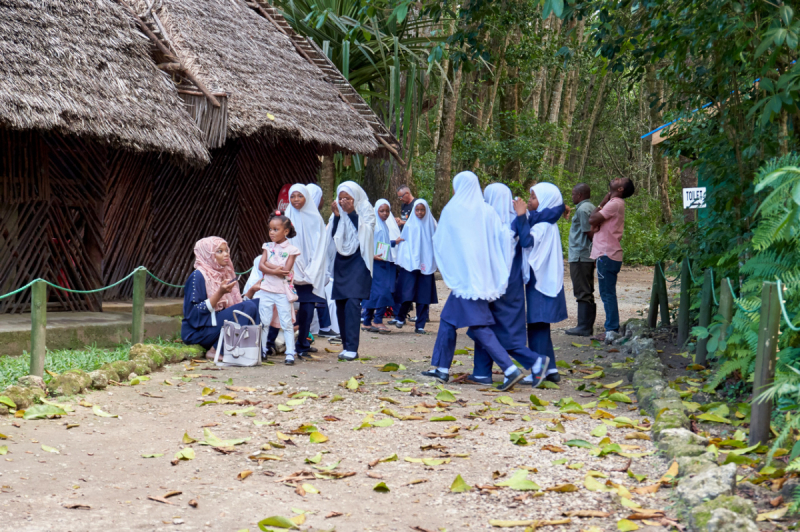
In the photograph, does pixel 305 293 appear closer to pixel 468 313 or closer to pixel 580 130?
pixel 468 313

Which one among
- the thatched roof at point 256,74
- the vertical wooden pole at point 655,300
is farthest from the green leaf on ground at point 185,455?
the vertical wooden pole at point 655,300

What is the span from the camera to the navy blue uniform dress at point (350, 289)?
26.1ft

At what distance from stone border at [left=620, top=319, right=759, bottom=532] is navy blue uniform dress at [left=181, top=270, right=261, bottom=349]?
3577 mm

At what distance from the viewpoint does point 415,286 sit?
10.7 metres

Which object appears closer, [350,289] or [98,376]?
[98,376]

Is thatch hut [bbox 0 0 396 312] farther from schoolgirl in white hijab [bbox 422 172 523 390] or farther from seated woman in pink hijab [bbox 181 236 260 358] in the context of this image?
schoolgirl in white hijab [bbox 422 172 523 390]

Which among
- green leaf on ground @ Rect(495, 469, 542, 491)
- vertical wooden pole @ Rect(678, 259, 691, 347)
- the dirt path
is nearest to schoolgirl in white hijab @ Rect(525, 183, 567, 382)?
the dirt path

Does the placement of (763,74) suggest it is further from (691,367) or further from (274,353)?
(274,353)

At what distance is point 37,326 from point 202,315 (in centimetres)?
198

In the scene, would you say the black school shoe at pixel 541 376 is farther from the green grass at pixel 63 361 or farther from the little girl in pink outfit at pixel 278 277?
the green grass at pixel 63 361

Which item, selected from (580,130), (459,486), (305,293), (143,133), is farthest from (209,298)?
(580,130)

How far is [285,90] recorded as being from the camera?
36.7 feet

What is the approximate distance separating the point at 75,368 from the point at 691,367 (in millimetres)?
5122

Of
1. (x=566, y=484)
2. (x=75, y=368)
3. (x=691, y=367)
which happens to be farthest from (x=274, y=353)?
(x=566, y=484)
